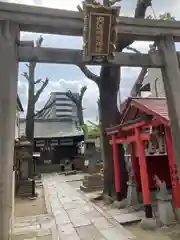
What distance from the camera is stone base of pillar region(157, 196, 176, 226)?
255 inches

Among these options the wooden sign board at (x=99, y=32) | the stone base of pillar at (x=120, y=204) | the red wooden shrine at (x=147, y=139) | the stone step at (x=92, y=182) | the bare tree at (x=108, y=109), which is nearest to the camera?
the wooden sign board at (x=99, y=32)

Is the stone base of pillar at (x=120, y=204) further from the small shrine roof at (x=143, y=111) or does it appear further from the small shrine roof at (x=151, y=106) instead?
the small shrine roof at (x=151, y=106)

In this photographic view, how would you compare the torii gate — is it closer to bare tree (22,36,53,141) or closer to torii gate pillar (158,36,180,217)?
torii gate pillar (158,36,180,217)

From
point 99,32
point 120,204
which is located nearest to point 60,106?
point 120,204

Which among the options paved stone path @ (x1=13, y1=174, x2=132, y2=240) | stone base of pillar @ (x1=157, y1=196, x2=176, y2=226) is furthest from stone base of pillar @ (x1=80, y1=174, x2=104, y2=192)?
stone base of pillar @ (x1=157, y1=196, x2=176, y2=226)

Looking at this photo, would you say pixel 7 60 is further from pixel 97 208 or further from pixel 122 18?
pixel 97 208

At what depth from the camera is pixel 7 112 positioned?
3549 mm

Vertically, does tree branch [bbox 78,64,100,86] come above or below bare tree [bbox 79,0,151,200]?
above

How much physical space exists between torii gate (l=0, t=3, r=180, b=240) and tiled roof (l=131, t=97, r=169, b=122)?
195cm

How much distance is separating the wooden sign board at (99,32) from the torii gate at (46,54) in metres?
0.19

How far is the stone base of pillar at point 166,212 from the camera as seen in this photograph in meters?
6.48

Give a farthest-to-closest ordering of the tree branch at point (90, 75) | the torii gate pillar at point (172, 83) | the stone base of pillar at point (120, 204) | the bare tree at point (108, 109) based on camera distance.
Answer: the tree branch at point (90, 75) → the bare tree at point (108, 109) → the stone base of pillar at point (120, 204) → the torii gate pillar at point (172, 83)

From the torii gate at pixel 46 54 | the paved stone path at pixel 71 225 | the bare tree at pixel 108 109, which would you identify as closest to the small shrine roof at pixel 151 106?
the bare tree at pixel 108 109

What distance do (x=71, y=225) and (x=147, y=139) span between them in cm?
358
